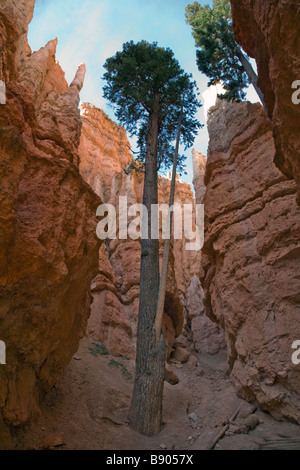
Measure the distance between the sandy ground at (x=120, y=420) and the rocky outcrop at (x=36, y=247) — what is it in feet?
1.90

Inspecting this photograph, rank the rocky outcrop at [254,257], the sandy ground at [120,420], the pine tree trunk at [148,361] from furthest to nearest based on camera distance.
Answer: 1. the rocky outcrop at [254,257]
2. the pine tree trunk at [148,361]
3. the sandy ground at [120,420]

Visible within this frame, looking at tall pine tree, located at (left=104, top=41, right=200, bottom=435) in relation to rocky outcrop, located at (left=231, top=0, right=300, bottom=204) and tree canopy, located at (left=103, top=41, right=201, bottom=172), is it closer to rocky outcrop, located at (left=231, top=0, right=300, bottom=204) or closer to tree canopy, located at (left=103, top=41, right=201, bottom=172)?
tree canopy, located at (left=103, top=41, right=201, bottom=172)

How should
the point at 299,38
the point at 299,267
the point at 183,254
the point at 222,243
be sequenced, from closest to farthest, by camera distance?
the point at 299,38 < the point at 299,267 < the point at 222,243 < the point at 183,254

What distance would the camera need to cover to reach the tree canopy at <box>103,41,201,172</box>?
11336 mm

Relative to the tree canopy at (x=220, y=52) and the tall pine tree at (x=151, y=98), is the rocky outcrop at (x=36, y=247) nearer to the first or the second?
the tall pine tree at (x=151, y=98)

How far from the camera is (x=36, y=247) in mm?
4418

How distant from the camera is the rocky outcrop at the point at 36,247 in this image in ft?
13.3

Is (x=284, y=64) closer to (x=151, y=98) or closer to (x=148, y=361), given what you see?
(x=148, y=361)

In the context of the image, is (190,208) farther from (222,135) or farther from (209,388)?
(209,388)

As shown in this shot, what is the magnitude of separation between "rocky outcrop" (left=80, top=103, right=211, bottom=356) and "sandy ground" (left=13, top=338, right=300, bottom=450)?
3.38 meters

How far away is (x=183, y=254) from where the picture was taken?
28641mm

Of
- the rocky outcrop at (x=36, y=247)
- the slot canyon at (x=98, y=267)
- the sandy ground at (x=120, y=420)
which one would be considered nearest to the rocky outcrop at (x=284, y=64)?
the slot canyon at (x=98, y=267)
